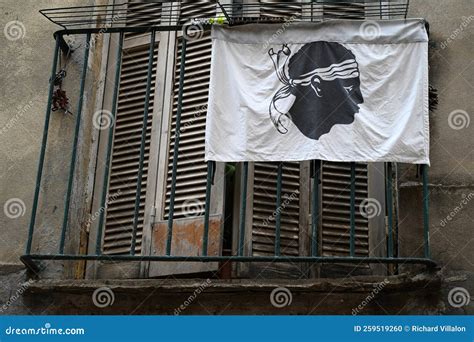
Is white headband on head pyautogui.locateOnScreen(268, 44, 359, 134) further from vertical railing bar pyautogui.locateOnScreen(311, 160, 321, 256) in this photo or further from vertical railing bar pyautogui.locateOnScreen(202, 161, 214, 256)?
vertical railing bar pyautogui.locateOnScreen(202, 161, 214, 256)

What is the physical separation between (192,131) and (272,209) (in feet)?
3.05

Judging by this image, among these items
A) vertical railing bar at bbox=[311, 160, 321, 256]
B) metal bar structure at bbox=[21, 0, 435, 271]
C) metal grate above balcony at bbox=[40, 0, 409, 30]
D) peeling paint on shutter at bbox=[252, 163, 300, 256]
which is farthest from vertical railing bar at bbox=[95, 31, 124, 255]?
vertical railing bar at bbox=[311, 160, 321, 256]

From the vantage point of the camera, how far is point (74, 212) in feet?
25.8

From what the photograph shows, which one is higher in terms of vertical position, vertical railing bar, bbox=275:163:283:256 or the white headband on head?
the white headband on head

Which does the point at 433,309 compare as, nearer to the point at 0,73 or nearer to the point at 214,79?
the point at 214,79

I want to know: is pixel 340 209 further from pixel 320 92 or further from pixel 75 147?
pixel 75 147

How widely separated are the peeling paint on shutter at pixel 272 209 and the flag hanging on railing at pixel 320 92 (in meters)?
0.45

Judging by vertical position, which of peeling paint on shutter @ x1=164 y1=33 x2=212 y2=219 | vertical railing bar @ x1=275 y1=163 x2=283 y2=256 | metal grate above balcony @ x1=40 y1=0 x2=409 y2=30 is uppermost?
metal grate above balcony @ x1=40 y1=0 x2=409 y2=30

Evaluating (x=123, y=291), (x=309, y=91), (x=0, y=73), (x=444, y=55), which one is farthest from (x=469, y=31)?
(x=0, y=73)

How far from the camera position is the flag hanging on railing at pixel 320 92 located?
7.32 m

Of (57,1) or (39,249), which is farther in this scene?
(57,1)

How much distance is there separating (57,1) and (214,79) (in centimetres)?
192

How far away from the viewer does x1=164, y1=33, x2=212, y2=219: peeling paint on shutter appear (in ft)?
25.6

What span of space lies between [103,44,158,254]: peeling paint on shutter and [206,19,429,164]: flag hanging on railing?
93 cm
